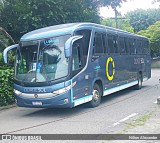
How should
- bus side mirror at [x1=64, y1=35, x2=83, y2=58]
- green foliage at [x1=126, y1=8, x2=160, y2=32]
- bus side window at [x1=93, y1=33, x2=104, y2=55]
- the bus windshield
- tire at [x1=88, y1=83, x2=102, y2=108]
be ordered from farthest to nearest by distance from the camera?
1. green foliage at [x1=126, y1=8, x2=160, y2=32]
2. bus side window at [x1=93, y1=33, x2=104, y2=55]
3. tire at [x1=88, y1=83, x2=102, y2=108]
4. the bus windshield
5. bus side mirror at [x1=64, y1=35, x2=83, y2=58]

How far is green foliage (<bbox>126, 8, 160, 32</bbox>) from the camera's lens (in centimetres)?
5606

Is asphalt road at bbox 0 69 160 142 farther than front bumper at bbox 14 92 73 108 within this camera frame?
No

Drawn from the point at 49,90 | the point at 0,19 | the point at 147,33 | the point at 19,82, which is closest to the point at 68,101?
the point at 49,90

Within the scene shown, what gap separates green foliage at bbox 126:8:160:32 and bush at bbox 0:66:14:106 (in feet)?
151

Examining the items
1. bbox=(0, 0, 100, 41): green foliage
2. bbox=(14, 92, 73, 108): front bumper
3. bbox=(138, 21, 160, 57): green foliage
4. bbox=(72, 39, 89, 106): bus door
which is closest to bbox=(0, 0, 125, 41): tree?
bbox=(0, 0, 100, 41): green foliage

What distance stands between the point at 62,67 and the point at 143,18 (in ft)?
163

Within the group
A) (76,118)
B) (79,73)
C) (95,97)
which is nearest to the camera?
(76,118)

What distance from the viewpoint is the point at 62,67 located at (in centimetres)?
995

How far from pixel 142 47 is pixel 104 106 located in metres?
8.03

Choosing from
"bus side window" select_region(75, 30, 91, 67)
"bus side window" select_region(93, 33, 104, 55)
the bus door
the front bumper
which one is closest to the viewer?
the front bumper

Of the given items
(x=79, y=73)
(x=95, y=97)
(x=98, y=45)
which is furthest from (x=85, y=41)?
(x=95, y=97)

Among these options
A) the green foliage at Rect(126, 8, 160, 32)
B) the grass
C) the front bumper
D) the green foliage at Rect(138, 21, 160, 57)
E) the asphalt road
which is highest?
the green foliage at Rect(126, 8, 160, 32)

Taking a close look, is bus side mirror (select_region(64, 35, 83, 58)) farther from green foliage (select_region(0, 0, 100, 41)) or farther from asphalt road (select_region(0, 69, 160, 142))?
green foliage (select_region(0, 0, 100, 41))

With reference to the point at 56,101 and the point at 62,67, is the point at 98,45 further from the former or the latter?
the point at 56,101
